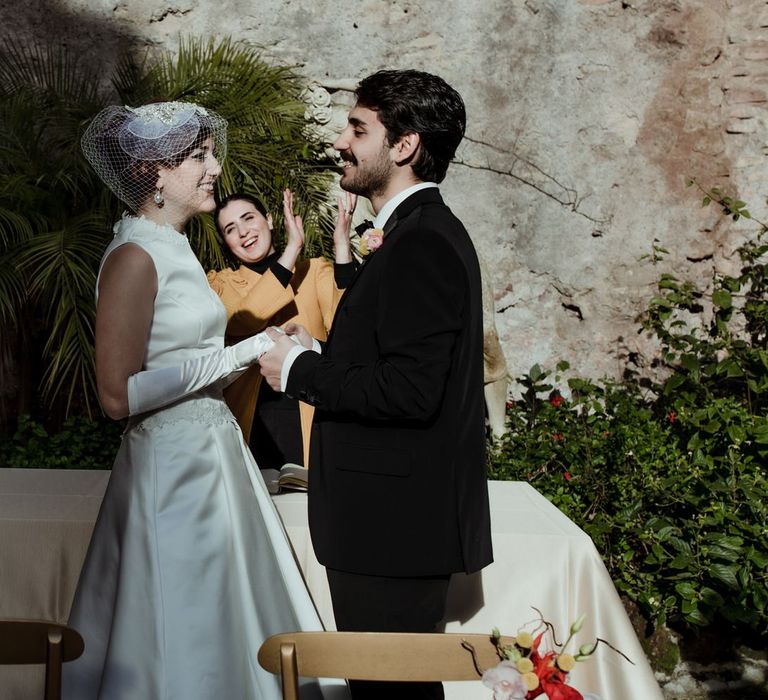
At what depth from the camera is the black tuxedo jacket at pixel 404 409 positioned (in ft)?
5.68

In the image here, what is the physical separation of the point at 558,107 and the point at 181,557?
4.22 m

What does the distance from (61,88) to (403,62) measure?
2024 millimetres

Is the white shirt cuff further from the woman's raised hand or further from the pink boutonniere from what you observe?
the woman's raised hand

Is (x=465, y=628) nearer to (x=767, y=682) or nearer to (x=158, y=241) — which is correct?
(x=158, y=241)

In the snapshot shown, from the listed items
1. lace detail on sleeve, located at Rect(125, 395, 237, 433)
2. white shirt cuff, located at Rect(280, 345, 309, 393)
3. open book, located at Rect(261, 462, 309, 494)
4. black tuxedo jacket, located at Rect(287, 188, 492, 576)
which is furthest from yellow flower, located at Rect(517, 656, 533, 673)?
open book, located at Rect(261, 462, 309, 494)

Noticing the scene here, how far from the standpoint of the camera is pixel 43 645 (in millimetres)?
1388

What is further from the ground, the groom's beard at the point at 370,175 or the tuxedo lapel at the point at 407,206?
the groom's beard at the point at 370,175

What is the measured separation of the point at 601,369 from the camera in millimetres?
5520

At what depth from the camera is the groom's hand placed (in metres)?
1.94

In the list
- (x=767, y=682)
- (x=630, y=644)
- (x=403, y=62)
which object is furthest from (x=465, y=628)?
(x=403, y=62)

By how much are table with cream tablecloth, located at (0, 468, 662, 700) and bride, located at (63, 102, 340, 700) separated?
0.31 meters

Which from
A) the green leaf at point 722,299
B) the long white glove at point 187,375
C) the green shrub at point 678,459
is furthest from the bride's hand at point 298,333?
the green leaf at point 722,299

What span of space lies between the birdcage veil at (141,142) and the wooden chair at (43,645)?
3.87ft

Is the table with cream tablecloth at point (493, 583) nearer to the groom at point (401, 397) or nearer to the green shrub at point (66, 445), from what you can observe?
the groom at point (401, 397)
